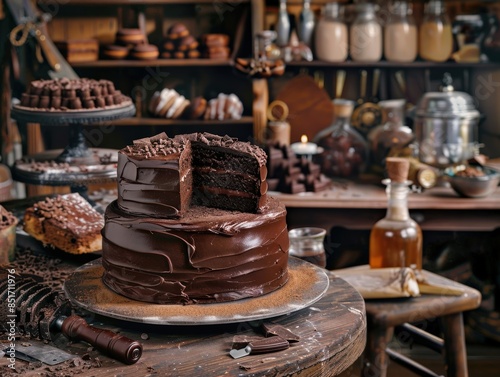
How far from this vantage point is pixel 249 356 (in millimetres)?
1706

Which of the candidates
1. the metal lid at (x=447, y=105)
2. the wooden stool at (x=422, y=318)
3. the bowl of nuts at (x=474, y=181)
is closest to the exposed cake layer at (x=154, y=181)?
the wooden stool at (x=422, y=318)

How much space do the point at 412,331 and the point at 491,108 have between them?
1.93 metres

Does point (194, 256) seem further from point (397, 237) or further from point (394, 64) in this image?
point (394, 64)

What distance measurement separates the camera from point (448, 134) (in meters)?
4.01

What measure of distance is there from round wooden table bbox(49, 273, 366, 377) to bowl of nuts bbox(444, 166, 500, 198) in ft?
6.33

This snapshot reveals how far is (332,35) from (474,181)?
43.1 inches

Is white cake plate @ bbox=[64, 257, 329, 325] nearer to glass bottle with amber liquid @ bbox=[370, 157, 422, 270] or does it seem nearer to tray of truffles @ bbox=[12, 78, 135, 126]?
glass bottle with amber liquid @ bbox=[370, 157, 422, 270]

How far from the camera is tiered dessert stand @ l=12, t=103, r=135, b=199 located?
290 cm

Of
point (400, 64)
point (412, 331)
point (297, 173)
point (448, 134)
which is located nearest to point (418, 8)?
point (400, 64)

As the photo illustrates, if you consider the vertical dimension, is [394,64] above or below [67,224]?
above

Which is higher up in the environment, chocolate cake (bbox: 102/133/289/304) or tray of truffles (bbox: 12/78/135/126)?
tray of truffles (bbox: 12/78/135/126)

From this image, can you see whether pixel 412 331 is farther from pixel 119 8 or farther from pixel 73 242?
pixel 119 8

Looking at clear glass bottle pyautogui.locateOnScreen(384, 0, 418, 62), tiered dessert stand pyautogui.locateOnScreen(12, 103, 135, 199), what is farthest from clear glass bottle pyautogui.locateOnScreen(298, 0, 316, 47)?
tiered dessert stand pyautogui.locateOnScreen(12, 103, 135, 199)

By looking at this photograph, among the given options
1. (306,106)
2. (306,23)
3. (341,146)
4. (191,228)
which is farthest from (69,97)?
(306,106)
